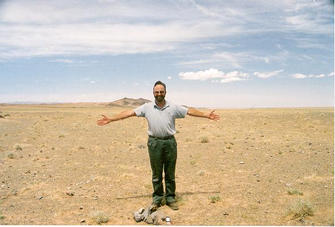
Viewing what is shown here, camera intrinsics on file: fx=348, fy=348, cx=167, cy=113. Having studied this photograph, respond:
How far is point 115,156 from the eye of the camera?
14547 millimetres

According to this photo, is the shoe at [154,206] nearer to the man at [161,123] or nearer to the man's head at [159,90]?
the man at [161,123]

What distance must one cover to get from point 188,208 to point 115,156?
26.4ft

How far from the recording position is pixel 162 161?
659 cm

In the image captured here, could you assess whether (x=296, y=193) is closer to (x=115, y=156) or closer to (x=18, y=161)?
(x=115, y=156)

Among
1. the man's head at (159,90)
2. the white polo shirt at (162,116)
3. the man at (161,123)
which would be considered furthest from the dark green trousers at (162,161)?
the man's head at (159,90)

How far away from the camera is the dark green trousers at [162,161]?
6.39 meters

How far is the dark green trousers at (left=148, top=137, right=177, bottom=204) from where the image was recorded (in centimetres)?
639

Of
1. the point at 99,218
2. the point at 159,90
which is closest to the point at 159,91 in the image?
the point at 159,90

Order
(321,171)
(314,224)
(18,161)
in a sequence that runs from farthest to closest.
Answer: (18,161) < (321,171) < (314,224)

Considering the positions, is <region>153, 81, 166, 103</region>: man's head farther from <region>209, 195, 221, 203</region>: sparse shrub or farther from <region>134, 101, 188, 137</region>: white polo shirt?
<region>209, 195, 221, 203</region>: sparse shrub

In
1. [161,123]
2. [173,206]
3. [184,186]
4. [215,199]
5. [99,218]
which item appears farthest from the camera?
[184,186]

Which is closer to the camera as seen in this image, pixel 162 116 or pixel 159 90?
pixel 159 90

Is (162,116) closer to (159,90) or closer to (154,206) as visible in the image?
(159,90)

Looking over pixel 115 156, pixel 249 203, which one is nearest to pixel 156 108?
pixel 249 203
